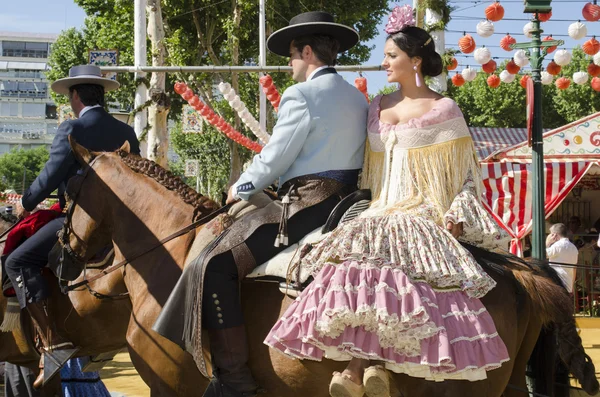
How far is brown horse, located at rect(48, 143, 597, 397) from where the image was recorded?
4668 mm

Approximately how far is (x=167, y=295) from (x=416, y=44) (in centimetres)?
230

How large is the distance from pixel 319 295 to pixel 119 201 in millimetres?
2031

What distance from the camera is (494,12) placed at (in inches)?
538

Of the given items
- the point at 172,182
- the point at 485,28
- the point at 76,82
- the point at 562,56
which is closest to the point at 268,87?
the point at 485,28

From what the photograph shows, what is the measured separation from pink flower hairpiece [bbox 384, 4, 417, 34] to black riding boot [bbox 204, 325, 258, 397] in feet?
6.77

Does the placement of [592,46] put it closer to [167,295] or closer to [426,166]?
[426,166]

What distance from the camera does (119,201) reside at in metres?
5.80

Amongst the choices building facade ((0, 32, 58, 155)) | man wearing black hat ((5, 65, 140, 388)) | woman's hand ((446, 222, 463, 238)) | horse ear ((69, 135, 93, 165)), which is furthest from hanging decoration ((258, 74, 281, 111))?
building facade ((0, 32, 58, 155))

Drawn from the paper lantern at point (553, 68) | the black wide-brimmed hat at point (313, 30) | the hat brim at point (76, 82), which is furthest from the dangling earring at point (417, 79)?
the paper lantern at point (553, 68)

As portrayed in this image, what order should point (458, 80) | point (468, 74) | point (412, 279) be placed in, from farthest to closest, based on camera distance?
point (458, 80) → point (468, 74) → point (412, 279)

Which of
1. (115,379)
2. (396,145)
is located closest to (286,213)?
(396,145)

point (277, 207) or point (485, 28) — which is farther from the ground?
point (485, 28)

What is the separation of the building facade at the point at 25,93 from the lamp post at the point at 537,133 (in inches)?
5612

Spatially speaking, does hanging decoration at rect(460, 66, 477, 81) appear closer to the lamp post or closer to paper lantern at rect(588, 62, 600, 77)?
paper lantern at rect(588, 62, 600, 77)
